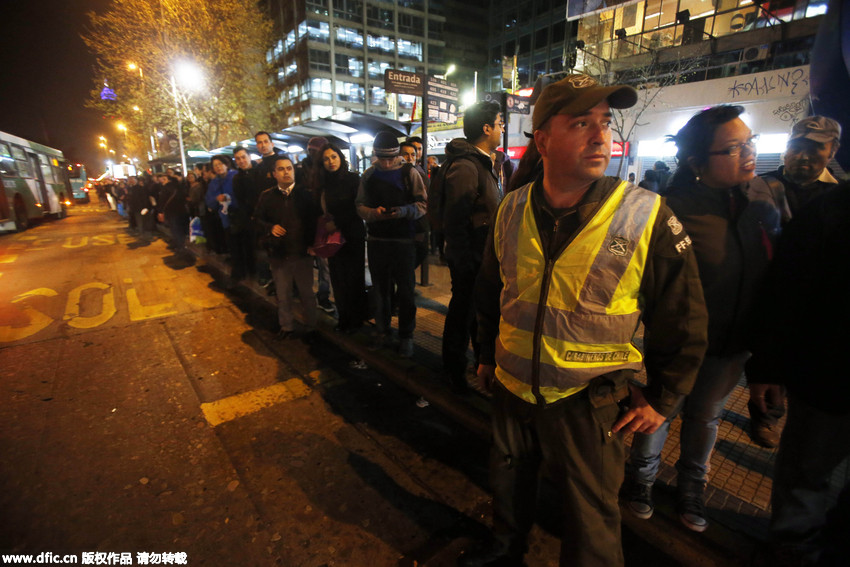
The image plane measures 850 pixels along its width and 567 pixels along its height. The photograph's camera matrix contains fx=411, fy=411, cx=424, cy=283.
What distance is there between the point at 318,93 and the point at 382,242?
199 feet

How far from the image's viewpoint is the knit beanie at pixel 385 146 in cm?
408

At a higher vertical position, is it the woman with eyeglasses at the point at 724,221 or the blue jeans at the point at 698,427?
the woman with eyeglasses at the point at 724,221

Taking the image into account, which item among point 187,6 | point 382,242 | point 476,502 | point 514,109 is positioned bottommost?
point 476,502

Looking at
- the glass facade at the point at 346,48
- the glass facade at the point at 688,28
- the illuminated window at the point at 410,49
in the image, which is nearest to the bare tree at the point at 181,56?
the glass facade at the point at 688,28

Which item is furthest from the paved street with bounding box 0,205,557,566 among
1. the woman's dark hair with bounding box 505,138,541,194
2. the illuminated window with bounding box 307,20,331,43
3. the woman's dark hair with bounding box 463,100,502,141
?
the illuminated window with bounding box 307,20,331,43

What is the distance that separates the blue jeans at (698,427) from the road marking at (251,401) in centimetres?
279

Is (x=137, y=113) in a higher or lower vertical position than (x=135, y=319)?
higher

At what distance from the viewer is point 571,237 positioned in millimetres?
1503

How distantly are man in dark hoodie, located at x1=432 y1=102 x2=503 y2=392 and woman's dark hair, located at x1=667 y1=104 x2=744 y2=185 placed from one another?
123 centimetres

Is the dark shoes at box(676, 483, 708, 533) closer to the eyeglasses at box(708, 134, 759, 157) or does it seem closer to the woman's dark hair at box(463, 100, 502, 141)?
the eyeglasses at box(708, 134, 759, 157)

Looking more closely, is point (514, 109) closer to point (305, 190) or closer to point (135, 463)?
point (305, 190)

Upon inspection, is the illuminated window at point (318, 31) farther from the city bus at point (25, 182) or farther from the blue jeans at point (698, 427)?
the blue jeans at point (698, 427)

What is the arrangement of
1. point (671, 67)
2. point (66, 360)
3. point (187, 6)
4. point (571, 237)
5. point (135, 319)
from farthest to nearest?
1. point (187, 6)
2. point (671, 67)
3. point (135, 319)
4. point (66, 360)
5. point (571, 237)

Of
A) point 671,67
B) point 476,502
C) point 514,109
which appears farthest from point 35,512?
point 671,67
